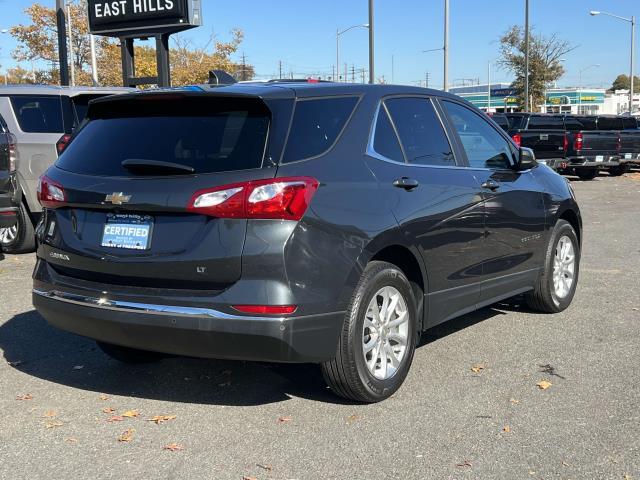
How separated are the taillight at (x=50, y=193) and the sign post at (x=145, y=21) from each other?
937cm

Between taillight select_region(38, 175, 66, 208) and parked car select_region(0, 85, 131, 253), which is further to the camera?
parked car select_region(0, 85, 131, 253)

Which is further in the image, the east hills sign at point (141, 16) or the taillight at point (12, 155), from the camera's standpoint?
the east hills sign at point (141, 16)

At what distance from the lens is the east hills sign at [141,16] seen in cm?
1341

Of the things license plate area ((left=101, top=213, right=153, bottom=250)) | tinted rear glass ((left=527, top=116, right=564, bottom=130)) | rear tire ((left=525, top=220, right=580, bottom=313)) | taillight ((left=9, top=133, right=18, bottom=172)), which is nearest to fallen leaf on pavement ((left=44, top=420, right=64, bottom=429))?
license plate area ((left=101, top=213, right=153, bottom=250))

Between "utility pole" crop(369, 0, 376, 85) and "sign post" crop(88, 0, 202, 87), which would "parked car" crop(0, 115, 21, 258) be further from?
"utility pole" crop(369, 0, 376, 85)

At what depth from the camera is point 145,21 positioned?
13.8 metres

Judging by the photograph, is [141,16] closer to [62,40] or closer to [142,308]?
[62,40]

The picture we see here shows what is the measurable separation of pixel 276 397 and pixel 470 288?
1571mm

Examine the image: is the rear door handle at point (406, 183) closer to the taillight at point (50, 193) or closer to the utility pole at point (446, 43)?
the taillight at point (50, 193)

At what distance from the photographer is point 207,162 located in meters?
3.66

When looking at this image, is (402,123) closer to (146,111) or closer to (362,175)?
(362,175)

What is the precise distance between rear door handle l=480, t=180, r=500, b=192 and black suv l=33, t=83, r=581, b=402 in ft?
1.02

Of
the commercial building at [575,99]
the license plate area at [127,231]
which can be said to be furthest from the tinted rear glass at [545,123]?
the commercial building at [575,99]

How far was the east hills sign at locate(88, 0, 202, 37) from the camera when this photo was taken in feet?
44.0
